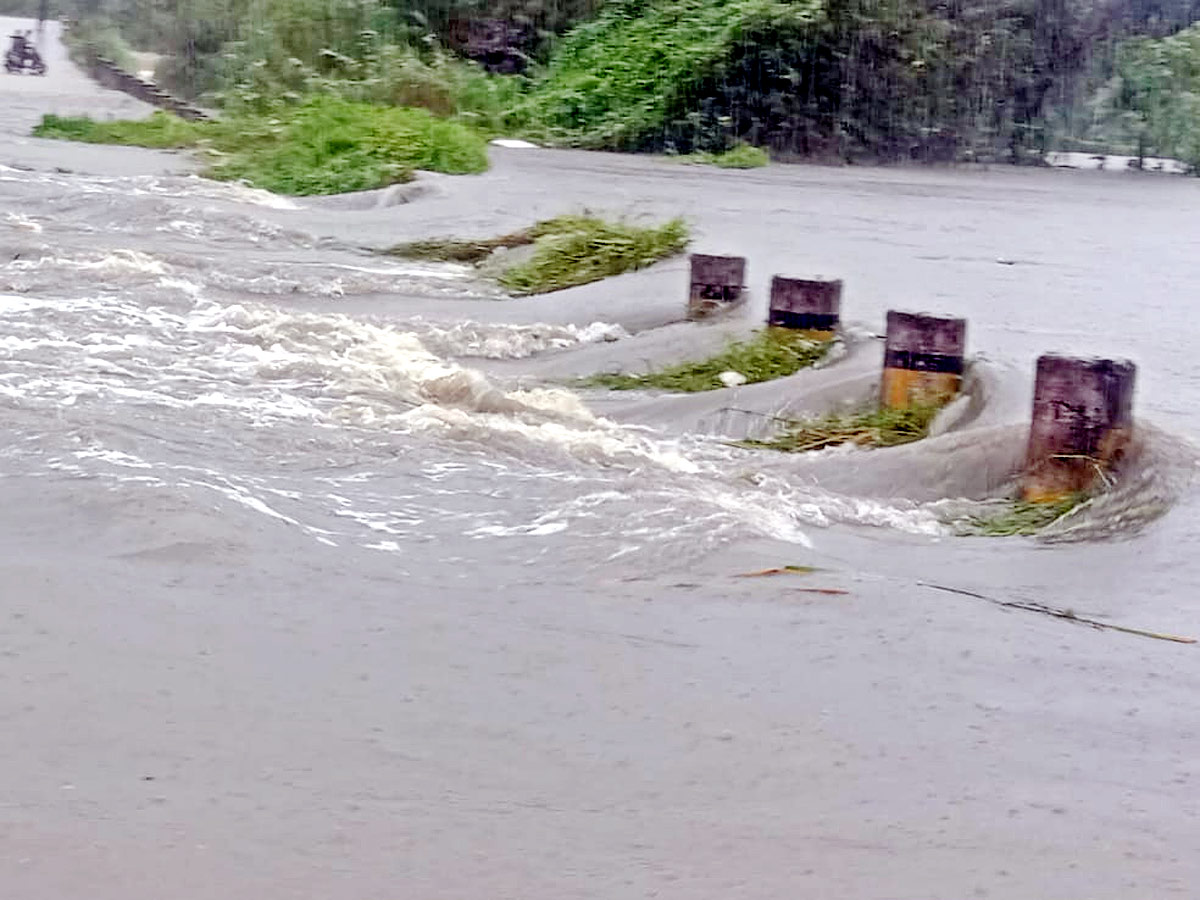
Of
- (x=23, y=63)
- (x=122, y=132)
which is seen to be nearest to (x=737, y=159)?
(x=122, y=132)

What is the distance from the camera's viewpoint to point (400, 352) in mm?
10945

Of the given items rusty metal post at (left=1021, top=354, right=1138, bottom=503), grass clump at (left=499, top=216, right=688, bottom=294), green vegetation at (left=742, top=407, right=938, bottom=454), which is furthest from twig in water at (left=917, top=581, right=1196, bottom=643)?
grass clump at (left=499, top=216, right=688, bottom=294)

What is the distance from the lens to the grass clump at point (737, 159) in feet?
Result: 88.8

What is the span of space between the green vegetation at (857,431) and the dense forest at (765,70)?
19.3m

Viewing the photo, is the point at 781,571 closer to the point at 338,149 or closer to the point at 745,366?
the point at 745,366

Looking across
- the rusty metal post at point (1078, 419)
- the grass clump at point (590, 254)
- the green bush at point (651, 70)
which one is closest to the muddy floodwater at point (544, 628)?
the rusty metal post at point (1078, 419)

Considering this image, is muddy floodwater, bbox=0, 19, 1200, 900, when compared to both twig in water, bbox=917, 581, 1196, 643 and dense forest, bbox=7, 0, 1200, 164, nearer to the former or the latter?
twig in water, bbox=917, 581, 1196, 643

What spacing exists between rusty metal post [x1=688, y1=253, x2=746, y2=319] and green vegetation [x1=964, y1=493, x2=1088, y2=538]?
Answer: 14.7 ft

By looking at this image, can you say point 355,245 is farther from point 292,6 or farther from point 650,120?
point 292,6

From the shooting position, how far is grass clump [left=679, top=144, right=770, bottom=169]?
88.8 feet

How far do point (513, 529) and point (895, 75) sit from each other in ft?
78.6

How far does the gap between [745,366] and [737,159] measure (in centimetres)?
1707

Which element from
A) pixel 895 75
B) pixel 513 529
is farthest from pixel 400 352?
pixel 895 75

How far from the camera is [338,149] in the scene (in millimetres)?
22141
